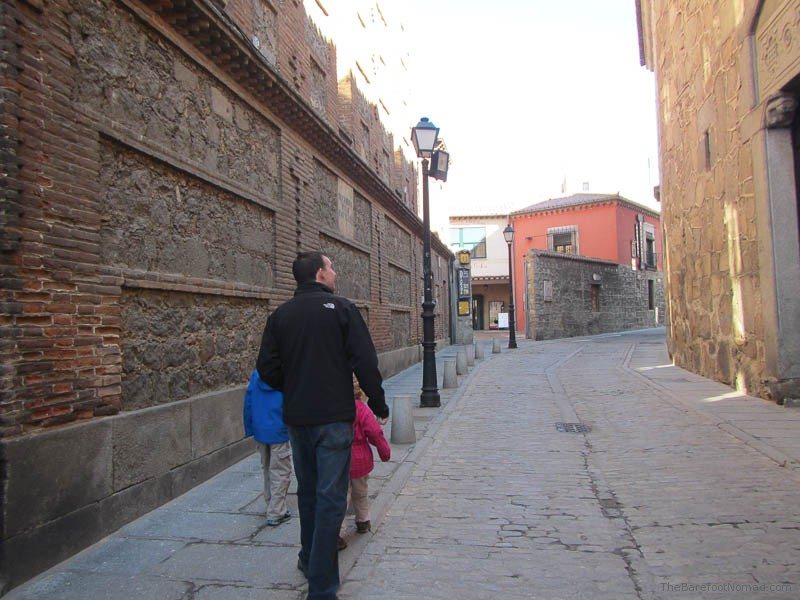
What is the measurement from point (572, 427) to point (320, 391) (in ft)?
17.9

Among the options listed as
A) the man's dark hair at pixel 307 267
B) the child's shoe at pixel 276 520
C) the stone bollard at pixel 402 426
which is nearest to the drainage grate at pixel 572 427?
the stone bollard at pixel 402 426

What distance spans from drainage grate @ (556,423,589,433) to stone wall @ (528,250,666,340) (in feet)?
69.3

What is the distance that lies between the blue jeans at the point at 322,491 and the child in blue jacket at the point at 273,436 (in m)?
1.18

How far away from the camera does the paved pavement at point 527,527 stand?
3.46 metres

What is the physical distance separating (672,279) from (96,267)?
1368cm

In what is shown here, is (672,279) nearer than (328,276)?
No

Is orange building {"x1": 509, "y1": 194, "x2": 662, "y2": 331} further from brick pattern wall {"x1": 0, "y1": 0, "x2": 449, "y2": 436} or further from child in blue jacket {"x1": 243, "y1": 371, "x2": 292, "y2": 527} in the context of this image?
child in blue jacket {"x1": 243, "y1": 371, "x2": 292, "y2": 527}

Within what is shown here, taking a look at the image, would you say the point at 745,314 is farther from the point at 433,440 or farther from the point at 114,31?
the point at 114,31

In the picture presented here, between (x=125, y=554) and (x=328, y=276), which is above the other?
(x=328, y=276)

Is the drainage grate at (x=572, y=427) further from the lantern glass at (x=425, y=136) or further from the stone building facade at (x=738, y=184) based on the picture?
the lantern glass at (x=425, y=136)

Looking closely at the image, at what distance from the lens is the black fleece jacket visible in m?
3.28

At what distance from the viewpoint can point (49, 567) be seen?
12.6 feet

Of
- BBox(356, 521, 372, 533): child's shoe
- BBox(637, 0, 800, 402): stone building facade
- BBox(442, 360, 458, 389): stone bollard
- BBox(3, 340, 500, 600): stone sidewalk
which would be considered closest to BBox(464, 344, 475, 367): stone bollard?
BBox(442, 360, 458, 389): stone bollard

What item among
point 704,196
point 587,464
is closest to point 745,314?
point 704,196
